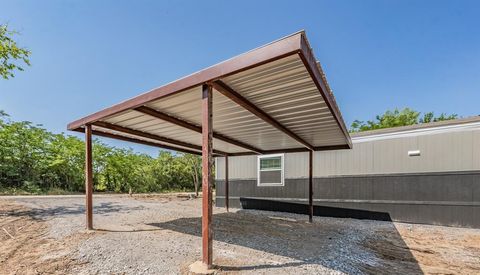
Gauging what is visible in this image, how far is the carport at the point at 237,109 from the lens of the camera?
2676mm

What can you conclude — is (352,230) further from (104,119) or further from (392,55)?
(392,55)

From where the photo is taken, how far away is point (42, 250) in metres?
3.83

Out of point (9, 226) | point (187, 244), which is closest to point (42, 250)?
point (187, 244)

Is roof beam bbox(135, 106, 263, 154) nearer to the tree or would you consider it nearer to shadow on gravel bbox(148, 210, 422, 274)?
shadow on gravel bbox(148, 210, 422, 274)

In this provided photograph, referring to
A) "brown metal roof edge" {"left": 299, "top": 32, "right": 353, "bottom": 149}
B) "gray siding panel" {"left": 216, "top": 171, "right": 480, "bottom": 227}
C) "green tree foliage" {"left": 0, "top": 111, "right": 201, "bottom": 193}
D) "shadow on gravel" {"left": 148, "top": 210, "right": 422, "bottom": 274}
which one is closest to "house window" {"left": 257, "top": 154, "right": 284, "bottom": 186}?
"gray siding panel" {"left": 216, "top": 171, "right": 480, "bottom": 227}

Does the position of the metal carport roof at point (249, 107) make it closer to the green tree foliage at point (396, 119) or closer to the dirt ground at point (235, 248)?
the dirt ground at point (235, 248)

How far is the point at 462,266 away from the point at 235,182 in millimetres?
7618

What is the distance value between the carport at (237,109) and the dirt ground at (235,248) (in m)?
0.77

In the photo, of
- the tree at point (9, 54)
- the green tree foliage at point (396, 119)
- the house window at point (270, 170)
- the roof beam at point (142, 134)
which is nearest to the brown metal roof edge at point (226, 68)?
the roof beam at point (142, 134)

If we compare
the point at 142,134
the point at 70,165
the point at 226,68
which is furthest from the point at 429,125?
the point at 70,165

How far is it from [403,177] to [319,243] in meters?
4.30

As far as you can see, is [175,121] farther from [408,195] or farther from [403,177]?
[408,195]

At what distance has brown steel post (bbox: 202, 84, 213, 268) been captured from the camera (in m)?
3.04

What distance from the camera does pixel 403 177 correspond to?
717 cm
